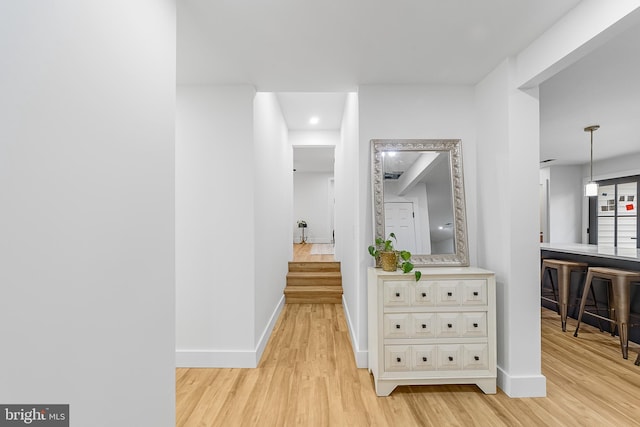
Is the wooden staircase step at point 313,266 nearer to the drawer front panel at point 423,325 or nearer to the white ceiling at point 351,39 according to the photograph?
the drawer front panel at point 423,325

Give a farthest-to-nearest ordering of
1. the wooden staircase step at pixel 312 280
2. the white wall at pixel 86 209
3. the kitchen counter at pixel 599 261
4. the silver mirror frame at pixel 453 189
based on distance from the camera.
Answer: the wooden staircase step at pixel 312 280 → the kitchen counter at pixel 599 261 → the silver mirror frame at pixel 453 189 → the white wall at pixel 86 209

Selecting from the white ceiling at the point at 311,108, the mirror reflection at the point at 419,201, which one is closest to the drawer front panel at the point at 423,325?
the mirror reflection at the point at 419,201

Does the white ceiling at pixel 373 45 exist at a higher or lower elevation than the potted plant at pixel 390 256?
higher

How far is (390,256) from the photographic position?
2457mm

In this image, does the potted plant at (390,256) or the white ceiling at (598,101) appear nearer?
the potted plant at (390,256)

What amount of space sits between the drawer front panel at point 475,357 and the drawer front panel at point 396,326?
455mm

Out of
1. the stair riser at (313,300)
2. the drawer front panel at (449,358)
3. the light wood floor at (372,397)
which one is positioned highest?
the drawer front panel at (449,358)

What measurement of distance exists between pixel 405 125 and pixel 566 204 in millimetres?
7294

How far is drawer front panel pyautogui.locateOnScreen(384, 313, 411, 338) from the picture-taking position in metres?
2.31

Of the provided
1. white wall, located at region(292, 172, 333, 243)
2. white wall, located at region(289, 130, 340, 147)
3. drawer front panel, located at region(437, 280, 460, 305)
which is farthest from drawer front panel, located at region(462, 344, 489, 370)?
white wall, located at region(292, 172, 333, 243)

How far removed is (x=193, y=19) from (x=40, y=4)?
3.99 feet

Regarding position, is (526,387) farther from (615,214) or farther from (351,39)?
(615,214)

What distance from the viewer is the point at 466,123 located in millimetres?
2785

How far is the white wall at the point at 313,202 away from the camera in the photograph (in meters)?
9.47
